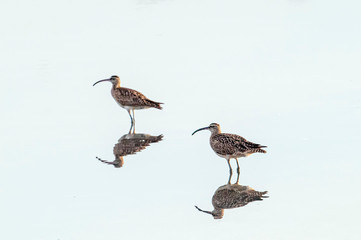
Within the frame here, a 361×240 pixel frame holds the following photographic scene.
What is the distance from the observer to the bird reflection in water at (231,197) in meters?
10.7

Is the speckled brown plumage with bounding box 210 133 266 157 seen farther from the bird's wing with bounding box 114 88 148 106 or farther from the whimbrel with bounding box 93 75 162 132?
the bird's wing with bounding box 114 88 148 106

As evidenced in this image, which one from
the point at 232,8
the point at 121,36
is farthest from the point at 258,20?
the point at 121,36

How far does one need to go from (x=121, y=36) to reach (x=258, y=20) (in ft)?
12.3

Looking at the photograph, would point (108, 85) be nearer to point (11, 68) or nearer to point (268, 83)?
point (11, 68)

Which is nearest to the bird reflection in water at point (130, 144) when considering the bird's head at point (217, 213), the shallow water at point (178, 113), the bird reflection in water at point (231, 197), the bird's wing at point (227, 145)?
the shallow water at point (178, 113)

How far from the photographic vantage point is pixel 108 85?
18141 mm

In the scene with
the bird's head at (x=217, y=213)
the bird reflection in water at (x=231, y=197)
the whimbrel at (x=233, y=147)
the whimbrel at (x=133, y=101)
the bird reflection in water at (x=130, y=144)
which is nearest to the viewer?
the bird's head at (x=217, y=213)

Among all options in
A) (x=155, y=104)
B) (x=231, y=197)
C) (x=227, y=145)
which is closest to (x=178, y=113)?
(x=155, y=104)

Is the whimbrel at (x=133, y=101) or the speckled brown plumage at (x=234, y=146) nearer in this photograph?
the speckled brown plumage at (x=234, y=146)

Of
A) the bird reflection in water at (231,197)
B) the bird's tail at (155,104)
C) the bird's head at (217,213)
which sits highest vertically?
the bird's head at (217,213)

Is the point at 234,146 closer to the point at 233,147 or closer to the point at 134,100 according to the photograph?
the point at 233,147

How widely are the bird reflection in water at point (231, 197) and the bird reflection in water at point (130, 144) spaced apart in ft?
6.61

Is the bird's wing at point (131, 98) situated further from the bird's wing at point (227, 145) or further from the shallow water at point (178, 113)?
the bird's wing at point (227, 145)

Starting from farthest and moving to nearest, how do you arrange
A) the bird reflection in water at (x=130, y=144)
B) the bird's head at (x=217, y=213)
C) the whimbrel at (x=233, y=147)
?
the bird reflection in water at (x=130, y=144) < the whimbrel at (x=233, y=147) < the bird's head at (x=217, y=213)
